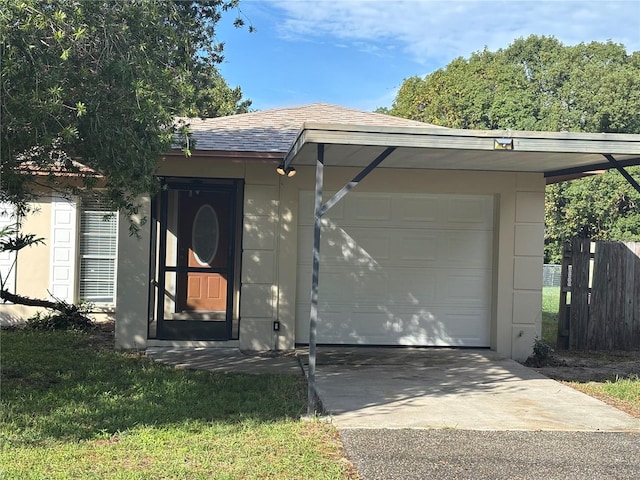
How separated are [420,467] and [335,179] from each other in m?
5.37

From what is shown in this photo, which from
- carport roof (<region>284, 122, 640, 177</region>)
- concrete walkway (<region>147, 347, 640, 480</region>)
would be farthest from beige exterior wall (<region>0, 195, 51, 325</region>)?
carport roof (<region>284, 122, 640, 177</region>)

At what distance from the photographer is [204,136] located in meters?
9.61

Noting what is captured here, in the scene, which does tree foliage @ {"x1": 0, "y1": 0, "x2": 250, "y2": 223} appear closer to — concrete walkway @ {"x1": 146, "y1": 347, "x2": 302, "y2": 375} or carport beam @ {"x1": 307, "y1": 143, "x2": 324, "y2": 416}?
carport beam @ {"x1": 307, "y1": 143, "x2": 324, "y2": 416}

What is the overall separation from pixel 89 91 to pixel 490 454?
14.4 feet

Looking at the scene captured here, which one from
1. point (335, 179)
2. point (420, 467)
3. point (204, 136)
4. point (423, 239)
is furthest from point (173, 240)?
point (420, 467)

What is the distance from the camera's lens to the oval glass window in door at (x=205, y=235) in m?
10.8

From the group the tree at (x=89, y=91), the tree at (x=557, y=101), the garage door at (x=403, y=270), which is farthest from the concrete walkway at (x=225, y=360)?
the tree at (x=557, y=101)

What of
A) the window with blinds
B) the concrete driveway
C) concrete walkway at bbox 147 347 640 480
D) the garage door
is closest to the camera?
concrete walkway at bbox 147 347 640 480

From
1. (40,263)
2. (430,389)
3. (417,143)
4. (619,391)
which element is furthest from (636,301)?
(40,263)

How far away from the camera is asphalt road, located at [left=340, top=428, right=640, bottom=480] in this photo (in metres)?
4.54

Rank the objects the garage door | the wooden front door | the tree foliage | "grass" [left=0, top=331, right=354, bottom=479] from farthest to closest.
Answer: the wooden front door
the garage door
the tree foliage
"grass" [left=0, top=331, right=354, bottom=479]

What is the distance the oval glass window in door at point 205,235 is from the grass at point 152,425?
304 centimetres

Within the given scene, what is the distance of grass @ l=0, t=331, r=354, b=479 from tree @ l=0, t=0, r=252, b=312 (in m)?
1.96

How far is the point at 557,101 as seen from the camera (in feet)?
106
